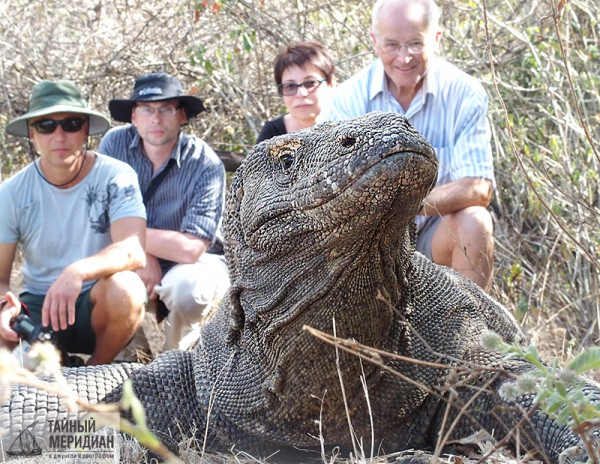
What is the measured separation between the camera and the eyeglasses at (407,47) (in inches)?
224

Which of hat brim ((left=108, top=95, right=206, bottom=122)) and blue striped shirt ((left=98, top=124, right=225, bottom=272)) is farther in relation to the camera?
hat brim ((left=108, top=95, right=206, bottom=122))

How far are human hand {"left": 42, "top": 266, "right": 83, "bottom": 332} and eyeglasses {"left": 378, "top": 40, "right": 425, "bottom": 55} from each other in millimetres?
2478

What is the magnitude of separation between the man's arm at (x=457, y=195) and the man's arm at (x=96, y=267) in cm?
171

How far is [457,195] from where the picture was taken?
513cm

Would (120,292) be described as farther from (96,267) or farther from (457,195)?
(457,195)

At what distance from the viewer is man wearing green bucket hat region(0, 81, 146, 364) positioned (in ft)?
17.3

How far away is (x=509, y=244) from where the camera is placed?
272 inches

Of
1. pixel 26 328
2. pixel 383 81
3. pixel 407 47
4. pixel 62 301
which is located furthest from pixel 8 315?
pixel 407 47

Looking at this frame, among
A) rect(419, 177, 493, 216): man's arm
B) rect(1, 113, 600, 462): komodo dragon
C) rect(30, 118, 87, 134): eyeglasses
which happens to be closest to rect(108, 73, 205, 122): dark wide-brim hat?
rect(30, 118, 87, 134): eyeglasses

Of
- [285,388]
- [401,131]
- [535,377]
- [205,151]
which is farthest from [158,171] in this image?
[535,377]

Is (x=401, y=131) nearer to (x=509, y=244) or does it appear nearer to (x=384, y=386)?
(x=384, y=386)

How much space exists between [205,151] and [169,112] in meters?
0.39

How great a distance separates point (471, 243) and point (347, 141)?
259 cm

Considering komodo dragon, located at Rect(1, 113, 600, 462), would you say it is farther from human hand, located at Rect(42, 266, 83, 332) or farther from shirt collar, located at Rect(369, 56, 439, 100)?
shirt collar, located at Rect(369, 56, 439, 100)
